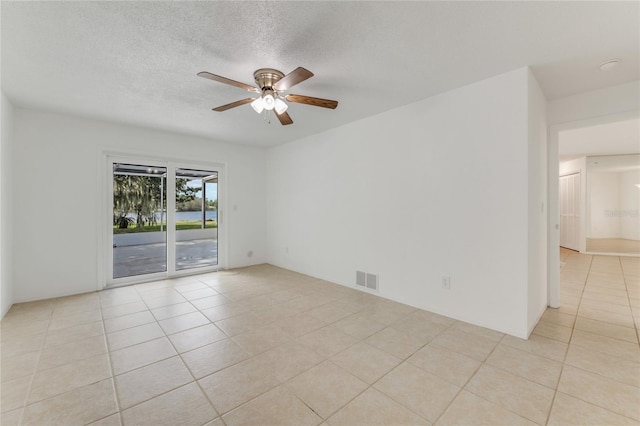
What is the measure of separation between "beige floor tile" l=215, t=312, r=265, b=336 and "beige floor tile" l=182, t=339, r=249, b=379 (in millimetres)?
223

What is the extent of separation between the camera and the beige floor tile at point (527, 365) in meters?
2.00

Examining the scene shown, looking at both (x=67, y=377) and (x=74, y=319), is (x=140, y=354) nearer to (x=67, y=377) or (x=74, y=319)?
(x=67, y=377)

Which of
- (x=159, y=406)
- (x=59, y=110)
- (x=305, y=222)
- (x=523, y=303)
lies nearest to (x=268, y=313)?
(x=159, y=406)

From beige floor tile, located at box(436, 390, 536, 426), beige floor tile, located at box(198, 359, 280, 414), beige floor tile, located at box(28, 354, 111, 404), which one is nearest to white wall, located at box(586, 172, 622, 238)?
beige floor tile, located at box(436, 390, 536, 426)

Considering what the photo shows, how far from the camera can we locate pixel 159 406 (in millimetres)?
1739

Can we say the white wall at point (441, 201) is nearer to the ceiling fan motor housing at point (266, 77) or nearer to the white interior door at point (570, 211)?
the ceiling fan motor housing at point (266, 77)

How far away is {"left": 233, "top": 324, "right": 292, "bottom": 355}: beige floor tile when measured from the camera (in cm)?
245

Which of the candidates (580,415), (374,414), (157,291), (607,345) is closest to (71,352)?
(157,291)

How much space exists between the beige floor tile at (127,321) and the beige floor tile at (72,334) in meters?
0.07

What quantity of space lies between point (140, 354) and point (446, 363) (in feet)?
8.54

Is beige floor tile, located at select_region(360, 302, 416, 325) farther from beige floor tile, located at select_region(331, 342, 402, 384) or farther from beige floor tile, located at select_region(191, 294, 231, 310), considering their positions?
beige floor tile, located at select_region(191, 294, 231, 310)

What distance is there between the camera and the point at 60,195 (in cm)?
385

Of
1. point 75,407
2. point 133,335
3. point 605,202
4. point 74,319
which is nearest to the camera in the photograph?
point 75,407

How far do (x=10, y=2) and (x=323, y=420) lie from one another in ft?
10.7
